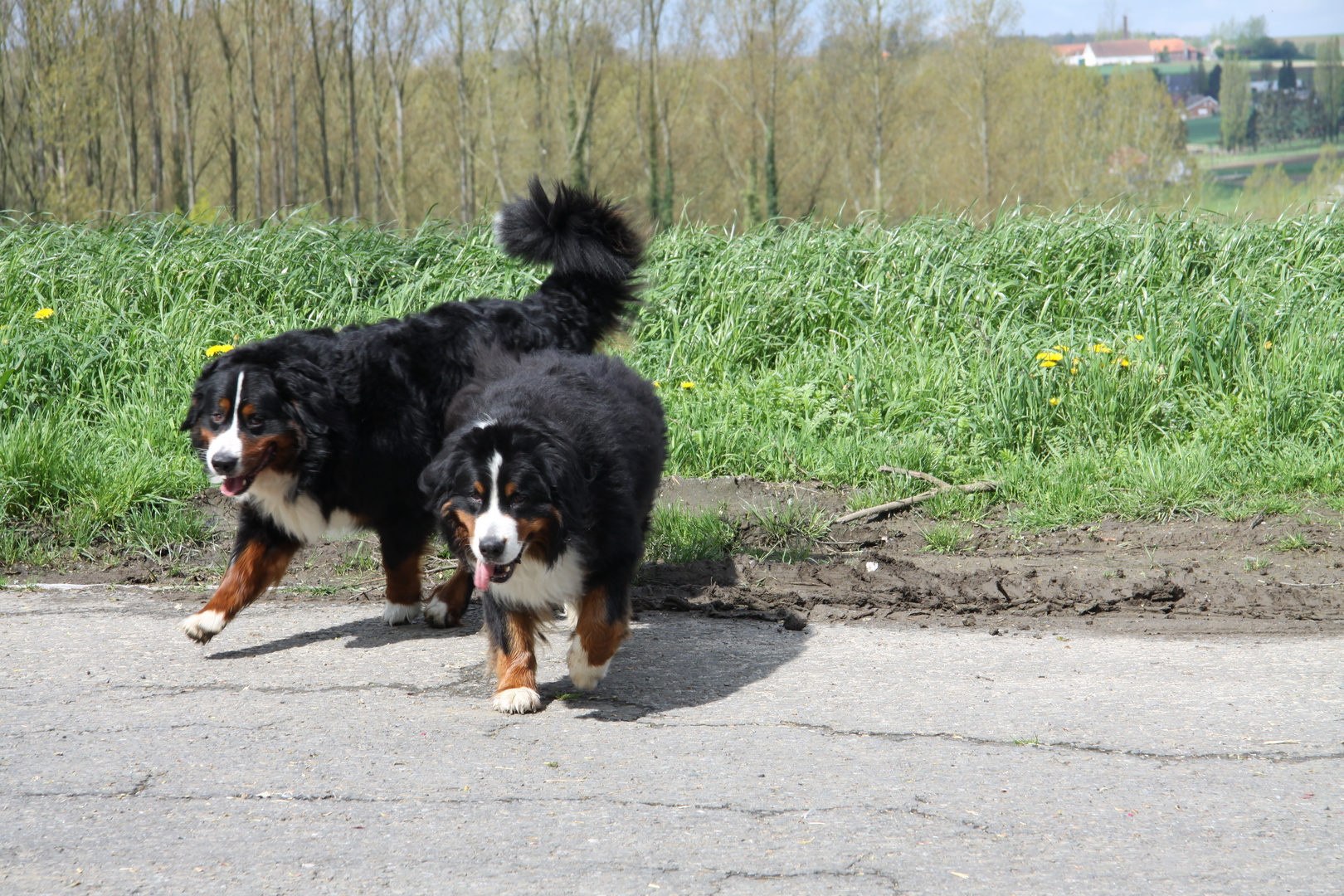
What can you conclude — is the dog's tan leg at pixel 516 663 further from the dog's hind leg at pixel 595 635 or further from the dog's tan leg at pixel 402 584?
the dog's tan leg at pixel 402 584

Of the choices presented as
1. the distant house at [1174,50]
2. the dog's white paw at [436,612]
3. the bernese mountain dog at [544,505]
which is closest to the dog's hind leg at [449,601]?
the dog's white paw at [436,612]

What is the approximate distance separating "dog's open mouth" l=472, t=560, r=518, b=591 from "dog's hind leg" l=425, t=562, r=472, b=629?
3.75 ft

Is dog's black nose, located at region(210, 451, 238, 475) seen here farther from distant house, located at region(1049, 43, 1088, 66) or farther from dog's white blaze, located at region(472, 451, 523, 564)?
distant house, located at region(1049, 43, 1088, 66)

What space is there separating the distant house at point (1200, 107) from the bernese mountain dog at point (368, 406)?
29161mm

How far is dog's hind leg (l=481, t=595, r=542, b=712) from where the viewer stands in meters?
3.19

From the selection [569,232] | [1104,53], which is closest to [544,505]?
[569,232]

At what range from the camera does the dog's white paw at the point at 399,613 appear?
167 inches

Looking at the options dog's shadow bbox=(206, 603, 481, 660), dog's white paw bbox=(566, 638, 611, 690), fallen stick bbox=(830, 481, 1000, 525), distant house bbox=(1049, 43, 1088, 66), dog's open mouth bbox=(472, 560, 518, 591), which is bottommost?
dog's shadow bbox=(206, 603, 481, 660)

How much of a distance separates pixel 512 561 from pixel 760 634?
4.34 ft

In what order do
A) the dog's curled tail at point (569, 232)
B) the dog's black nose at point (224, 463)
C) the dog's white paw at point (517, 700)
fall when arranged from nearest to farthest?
the dog's white paw at point (517, 700) < the dog's black nose at point (224, 463) < the dog's curled tail at point (569, 232)

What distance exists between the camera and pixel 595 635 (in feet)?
10.6

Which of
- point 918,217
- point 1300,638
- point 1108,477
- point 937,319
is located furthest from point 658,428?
point 918,217

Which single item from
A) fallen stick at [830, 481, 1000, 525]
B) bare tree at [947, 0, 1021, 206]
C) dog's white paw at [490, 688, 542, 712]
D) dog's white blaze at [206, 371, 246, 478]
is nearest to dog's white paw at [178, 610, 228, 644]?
dog's white blaze at [206, 371, 246, 478]

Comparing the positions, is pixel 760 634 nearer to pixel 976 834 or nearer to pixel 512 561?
pixel 512 561
